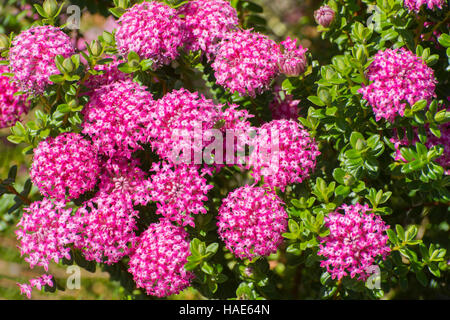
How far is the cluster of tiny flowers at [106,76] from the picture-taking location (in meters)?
2.36

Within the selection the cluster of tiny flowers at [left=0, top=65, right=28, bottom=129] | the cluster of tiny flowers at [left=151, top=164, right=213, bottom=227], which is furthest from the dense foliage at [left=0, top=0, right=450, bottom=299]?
the cluster of tiny flowers at [left=0, top=65, right=28, bottom=129]

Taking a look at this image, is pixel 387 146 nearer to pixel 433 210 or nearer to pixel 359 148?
pixel 359 148

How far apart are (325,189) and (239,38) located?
30.8 inches

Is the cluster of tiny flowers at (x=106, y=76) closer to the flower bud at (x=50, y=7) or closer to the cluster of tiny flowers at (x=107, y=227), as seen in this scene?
the flower bud at (x=50, y=7)

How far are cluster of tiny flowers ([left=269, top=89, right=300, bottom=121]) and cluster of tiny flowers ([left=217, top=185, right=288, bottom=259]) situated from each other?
0.69m

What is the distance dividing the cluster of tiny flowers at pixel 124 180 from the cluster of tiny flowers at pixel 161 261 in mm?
171

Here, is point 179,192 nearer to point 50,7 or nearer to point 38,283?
point 38,283

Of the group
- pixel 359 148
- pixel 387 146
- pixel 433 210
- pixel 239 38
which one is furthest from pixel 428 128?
pixel 239 38

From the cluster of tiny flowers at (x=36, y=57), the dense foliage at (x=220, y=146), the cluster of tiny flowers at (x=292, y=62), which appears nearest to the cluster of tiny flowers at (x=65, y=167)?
the dense foliage at (x=220, y=146)

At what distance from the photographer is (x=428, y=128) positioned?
7.05ft

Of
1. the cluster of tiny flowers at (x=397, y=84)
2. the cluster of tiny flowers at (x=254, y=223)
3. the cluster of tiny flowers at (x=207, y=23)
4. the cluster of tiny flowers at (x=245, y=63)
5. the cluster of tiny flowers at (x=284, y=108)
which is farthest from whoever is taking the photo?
the cluster of tiny flowers at (x=284, y=108)

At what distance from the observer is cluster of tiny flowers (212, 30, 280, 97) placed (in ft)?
7.14

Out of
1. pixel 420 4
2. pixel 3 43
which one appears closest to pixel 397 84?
pixel 420 4

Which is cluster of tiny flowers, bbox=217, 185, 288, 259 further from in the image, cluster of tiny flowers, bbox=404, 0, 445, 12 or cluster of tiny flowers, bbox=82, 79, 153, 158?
cluster of tiny flowers, bbox=404, 0, 445, 12
